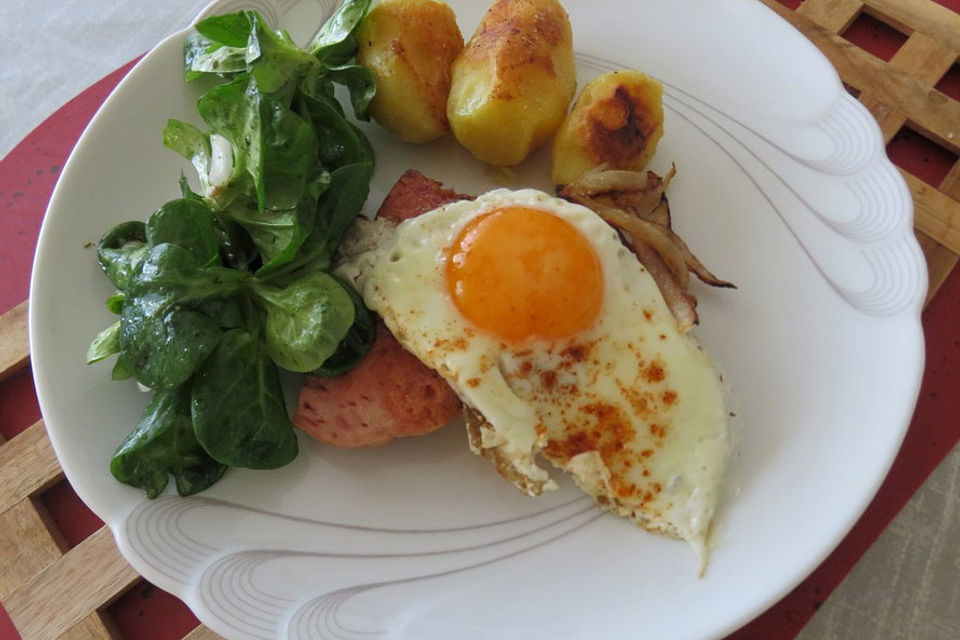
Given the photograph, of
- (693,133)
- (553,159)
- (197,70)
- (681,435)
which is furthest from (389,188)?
(681,435)

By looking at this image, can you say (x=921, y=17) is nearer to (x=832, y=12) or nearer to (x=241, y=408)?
(x=832, y=12)

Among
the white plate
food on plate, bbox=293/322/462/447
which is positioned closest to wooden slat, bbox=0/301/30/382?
the white plate

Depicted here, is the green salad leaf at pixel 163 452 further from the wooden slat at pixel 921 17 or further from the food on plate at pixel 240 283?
the wooden slat at pixel 921 17

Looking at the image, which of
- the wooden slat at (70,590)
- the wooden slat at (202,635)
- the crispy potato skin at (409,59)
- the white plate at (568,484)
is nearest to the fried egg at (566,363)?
the white plate at (568,484)

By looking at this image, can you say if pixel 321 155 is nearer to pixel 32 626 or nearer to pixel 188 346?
pixel 188 346

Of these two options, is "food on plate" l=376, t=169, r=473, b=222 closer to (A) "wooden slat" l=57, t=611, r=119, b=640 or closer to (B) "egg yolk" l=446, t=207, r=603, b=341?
(B) "egg yolk" l=446, t=207, r=603, b=341

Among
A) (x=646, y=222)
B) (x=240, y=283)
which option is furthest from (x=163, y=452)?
(x=646, y=222)
